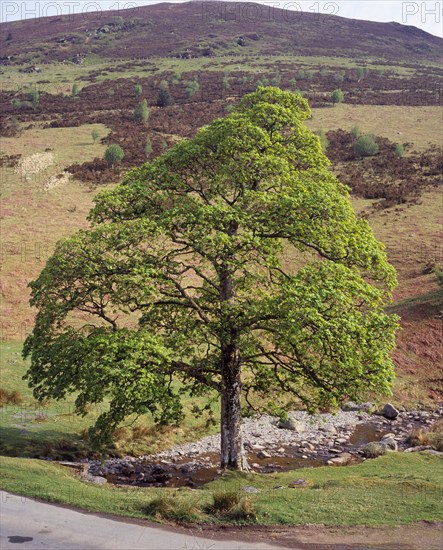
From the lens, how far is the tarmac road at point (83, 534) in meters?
12.5

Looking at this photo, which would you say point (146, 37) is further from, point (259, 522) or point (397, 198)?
point (259, 522)

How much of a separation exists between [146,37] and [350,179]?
143 m

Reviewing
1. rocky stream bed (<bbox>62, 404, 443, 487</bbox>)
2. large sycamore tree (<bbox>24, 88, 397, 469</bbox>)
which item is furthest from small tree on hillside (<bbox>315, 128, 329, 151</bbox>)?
large sycamore tree (<bbox>24, 88, 397, 469</bbox>)

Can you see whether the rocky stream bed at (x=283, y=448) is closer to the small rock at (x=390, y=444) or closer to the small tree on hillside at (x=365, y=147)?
the small rock at (x=390, y=444)

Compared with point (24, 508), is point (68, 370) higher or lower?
higher

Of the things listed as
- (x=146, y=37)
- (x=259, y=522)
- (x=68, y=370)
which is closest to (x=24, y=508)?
(x=68, y=370)

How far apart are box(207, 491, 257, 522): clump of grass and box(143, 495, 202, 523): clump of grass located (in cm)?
48

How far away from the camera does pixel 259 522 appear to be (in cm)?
1416

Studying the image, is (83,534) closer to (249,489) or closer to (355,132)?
(249,489)

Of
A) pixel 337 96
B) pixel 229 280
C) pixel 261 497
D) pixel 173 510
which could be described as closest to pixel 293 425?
pixel 229 280

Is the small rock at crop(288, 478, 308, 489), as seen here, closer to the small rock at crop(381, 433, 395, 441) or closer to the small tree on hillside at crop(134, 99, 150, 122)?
the small rock at crop(381, 433, 395, 441)

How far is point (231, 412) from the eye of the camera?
19750 millimetres

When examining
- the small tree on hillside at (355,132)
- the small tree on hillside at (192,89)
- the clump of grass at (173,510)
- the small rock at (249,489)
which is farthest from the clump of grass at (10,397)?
the small tree on hillside at (192,89)

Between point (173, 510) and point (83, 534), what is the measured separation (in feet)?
7.73
